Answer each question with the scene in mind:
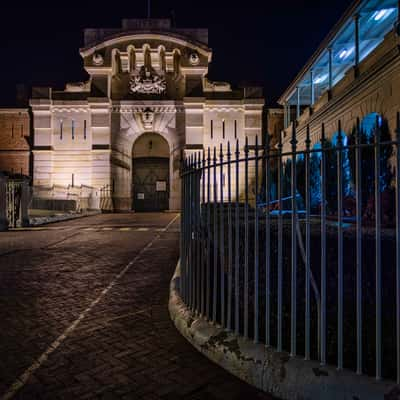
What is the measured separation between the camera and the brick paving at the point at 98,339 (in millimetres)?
3189

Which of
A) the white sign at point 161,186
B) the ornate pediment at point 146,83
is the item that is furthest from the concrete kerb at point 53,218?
the ornate pediment at point 146,83

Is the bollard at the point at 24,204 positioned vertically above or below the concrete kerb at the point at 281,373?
above

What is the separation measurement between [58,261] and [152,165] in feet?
94.5

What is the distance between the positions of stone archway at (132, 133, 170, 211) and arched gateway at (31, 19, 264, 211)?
147 centimetres

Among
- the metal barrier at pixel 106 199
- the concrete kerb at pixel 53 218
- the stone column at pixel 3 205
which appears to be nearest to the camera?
the stone column at pixel 3 205

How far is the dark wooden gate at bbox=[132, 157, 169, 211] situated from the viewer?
36.7 metres

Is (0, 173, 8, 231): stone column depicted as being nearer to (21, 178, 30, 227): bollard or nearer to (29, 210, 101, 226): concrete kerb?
(21, 178, 30, 227): bollard

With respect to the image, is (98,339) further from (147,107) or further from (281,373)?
(147,107)

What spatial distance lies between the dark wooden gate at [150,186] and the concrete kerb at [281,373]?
32.8 m

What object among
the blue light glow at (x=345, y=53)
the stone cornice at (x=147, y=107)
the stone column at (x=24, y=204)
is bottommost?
the stone column at (x=24, y=204)

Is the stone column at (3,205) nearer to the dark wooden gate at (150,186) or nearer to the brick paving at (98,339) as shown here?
the brick paving at (98,339)

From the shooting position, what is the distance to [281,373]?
10.4 feet

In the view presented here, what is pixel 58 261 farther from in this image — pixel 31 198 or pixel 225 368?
pixel 31 198

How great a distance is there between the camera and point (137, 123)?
3481 centimetres
